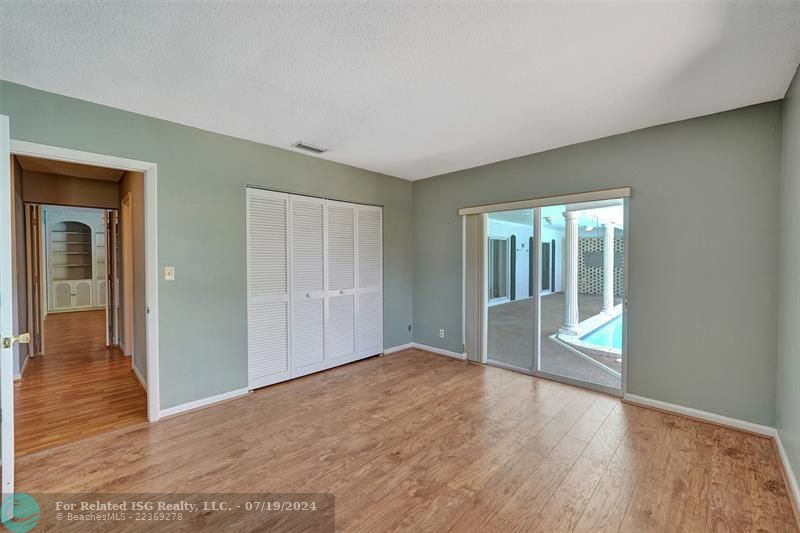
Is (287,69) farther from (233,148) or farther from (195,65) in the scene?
(233,148)

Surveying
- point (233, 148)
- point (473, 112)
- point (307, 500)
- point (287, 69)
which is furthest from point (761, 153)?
point (233, 148)

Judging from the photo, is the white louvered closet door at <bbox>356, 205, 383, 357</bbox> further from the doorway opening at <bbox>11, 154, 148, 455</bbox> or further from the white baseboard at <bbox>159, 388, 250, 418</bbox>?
the doorway opening at <bbox>11, 154, 148, 455</bbox>

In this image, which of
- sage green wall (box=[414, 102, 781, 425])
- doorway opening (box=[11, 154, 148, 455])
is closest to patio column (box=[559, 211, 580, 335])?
sage green wall (box=[414, 102, 781, 425])

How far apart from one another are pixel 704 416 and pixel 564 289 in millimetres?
1623

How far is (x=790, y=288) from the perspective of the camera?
7.07ft

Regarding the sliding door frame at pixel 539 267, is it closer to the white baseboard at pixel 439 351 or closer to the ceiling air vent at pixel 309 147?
the white baseboard at pixel 439 351

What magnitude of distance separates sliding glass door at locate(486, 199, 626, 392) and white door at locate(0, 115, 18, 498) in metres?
4.08

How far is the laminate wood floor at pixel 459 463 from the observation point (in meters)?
1.77

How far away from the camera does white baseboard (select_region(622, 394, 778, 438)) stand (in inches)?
98.7

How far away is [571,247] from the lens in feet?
12.2

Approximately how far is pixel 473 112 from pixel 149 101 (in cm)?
247

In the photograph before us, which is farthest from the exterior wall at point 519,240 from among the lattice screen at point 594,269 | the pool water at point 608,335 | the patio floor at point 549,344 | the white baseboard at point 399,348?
the white baseboard at point 399,348

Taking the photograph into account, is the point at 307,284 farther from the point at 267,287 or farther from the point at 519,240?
the point at 519,240

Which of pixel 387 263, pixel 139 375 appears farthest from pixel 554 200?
pixel 139 375
